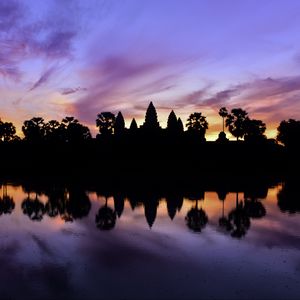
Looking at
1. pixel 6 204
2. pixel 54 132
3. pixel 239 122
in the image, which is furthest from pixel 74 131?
pixel 6 204

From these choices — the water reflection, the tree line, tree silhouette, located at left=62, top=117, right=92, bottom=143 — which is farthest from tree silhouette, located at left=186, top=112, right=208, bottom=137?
the water reflection

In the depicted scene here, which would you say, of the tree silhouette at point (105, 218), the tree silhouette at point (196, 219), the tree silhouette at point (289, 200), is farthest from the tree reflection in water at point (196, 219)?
the tree silhouette at point (289, 200)

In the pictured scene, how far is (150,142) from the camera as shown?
9569cm

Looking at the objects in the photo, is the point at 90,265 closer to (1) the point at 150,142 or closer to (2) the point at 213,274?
(2) the point at 213,274

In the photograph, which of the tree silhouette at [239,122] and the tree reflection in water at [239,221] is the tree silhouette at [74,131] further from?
the tree reflection in water at [239,221]

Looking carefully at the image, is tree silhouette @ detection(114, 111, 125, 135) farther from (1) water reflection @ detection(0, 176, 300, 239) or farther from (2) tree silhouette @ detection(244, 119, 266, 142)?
(1) water reflection @ detection(0, 176, 300, 239)

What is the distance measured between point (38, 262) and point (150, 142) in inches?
3063

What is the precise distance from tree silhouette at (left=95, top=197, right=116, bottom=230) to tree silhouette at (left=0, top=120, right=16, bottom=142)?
101m

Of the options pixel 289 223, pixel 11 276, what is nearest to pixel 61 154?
pixel 289 223

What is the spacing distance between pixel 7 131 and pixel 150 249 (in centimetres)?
11656

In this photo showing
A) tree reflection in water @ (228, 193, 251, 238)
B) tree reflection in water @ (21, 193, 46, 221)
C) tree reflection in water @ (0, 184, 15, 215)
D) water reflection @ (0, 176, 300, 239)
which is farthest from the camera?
tree reflection in water @ (0, 184, 15, 215)

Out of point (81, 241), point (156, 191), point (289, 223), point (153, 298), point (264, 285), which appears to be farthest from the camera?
point (156, 191)

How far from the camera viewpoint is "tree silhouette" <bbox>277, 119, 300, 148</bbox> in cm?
10800

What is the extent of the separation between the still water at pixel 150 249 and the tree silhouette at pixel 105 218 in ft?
0.23
